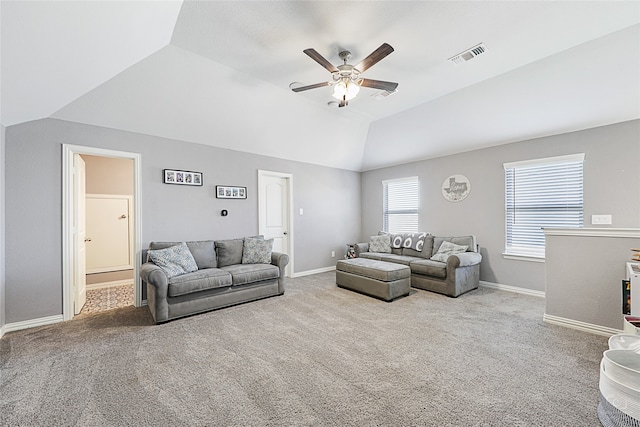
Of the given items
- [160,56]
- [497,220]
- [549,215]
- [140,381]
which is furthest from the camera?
[497,220]

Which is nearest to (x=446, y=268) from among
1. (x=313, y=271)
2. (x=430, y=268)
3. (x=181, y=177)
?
(x=430, y=268)

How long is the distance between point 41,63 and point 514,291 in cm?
652

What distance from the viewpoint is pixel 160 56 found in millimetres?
3104

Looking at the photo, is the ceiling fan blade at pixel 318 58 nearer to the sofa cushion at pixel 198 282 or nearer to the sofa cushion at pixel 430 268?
the sofa cushion at pixel 198 282

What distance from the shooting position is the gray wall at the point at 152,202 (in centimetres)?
311

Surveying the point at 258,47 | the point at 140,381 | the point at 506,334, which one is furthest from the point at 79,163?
the point at 506,334

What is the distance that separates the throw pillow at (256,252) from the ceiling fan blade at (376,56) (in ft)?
9.90

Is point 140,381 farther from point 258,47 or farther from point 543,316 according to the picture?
point 543,316

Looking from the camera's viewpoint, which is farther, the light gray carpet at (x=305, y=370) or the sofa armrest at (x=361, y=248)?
the sofa armrest at (x=361, y=248)

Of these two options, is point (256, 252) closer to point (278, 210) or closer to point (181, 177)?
point (278, 210)

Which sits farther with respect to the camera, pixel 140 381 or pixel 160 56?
pixel 160 56

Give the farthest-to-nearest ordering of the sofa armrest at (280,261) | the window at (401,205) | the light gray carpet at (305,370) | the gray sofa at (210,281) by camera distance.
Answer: the window at (401,205) < the sofa armrest at (280,261) < the gray sofa at (210,281) < the light gray carpet at (305,370)

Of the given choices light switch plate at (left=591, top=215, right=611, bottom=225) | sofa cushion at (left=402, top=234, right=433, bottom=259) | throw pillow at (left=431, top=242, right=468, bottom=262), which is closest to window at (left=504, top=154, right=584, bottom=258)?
light switch plate at (left=591, top=215, right=611, bottom=225)

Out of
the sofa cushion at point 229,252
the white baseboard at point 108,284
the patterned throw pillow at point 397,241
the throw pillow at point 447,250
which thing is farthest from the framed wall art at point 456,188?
the white baseboard at point 108,284
